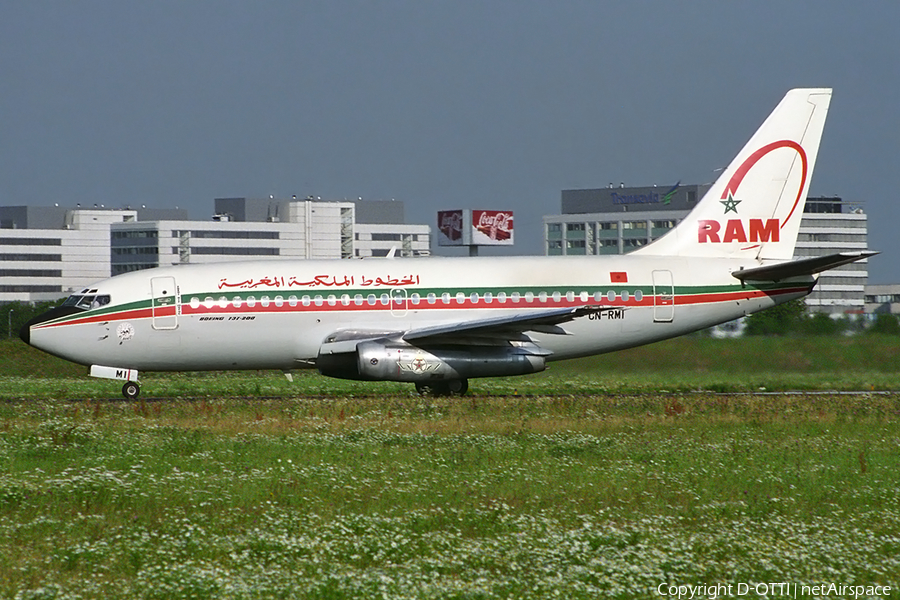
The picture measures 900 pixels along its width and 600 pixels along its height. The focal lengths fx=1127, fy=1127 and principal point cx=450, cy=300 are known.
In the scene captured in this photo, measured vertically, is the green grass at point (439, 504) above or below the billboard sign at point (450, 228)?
below

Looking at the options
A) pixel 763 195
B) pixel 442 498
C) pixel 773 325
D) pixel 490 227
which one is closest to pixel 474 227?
pixel 490 227

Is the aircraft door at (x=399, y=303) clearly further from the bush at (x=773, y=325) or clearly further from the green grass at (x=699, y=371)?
the bush at (x=773, y=325)

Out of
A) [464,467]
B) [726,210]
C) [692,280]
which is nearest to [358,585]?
[464,467]

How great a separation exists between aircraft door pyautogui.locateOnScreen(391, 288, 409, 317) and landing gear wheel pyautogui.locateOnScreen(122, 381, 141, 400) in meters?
6.98

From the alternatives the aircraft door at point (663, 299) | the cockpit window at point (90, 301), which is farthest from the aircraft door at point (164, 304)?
the aircraft door at point (663, 299)

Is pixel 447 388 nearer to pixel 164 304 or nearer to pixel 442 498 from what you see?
pixel 164 304

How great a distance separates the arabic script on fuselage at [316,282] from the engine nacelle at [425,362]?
2031mm

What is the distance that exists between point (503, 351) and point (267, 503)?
51.0ft

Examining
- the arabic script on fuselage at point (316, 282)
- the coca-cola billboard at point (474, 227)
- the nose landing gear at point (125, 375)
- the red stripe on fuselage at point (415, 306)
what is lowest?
the nose landing gear at point (125, 375)

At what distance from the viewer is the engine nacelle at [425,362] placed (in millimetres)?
27500

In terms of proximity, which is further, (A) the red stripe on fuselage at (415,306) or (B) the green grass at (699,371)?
(B) the green grass at (699,371)

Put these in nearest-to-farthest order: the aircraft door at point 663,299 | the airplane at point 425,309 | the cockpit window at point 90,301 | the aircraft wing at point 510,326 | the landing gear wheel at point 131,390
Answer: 1. the aircraft wing at point 510,326
2. the airplane at point 425,309
3. the cockpit window at point 90,301
4. the landing gear wheel at point 131,390
5. the aircraft door at point 663,299

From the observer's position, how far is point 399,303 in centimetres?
2934

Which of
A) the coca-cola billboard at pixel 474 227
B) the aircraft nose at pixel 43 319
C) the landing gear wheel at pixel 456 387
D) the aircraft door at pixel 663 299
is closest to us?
the aircraft nose at pixel 43 319
